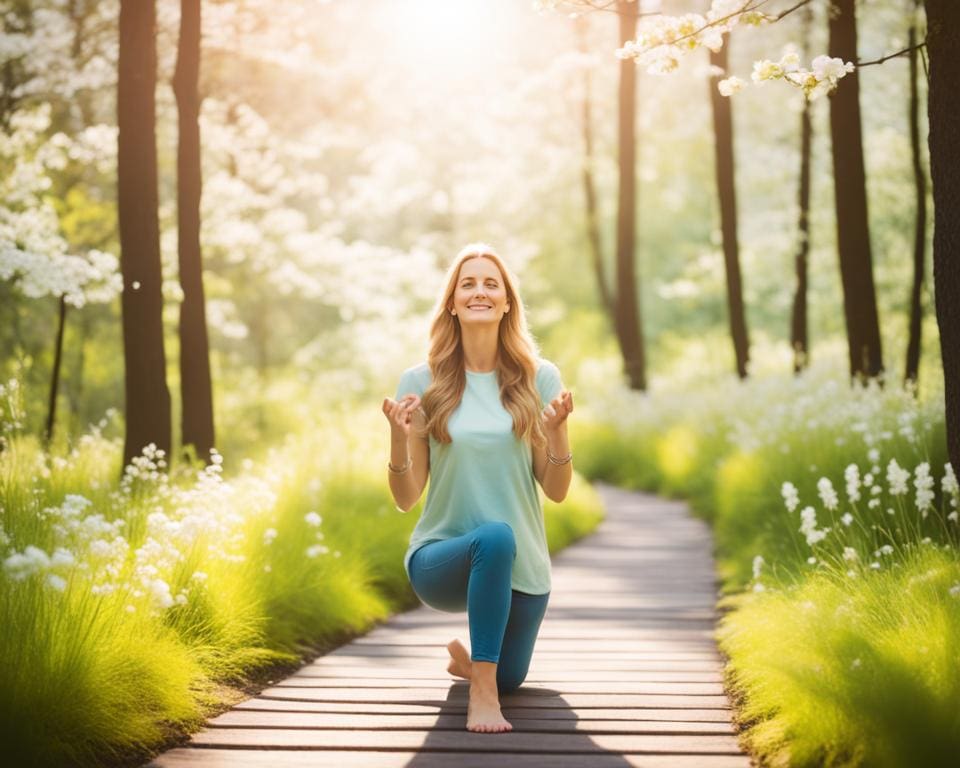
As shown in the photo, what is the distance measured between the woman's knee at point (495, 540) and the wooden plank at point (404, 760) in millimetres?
777

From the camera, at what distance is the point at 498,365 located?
17.1ft

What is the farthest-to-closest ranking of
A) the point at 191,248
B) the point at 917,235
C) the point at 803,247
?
the point at 803,247 → the point at 917,235 → the point at 191,248

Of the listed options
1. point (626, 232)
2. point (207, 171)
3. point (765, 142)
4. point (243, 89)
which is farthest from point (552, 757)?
point (765, 142)

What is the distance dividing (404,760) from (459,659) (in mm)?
1141

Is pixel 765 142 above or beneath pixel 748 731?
above

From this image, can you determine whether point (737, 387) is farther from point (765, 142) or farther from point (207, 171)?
point (765, 142)

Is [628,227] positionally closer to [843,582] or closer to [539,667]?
[539,667]

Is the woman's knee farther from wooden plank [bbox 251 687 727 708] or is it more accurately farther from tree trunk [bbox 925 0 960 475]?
tree trunk [bbox 925 0 960 475]

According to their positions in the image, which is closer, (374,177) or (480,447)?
(480,447)

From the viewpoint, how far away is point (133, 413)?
26.4 feet

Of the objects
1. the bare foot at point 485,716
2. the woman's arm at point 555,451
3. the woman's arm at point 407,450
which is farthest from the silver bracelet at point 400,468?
the bare foot at point 485,716

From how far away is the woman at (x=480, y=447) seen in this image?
4.86 m

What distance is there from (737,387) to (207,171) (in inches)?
304

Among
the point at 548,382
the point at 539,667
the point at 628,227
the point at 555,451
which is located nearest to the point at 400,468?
the point at 555,451
